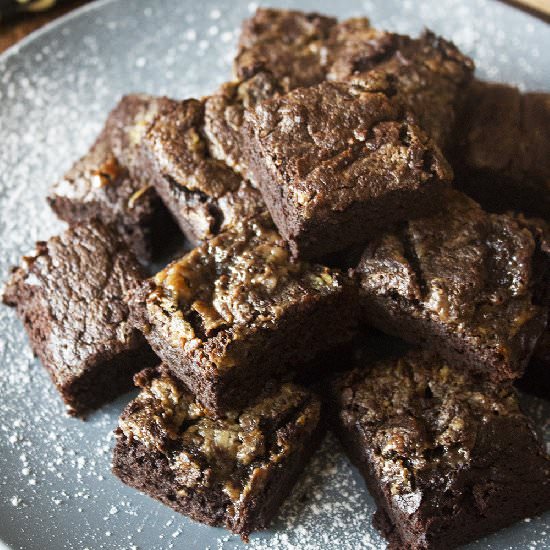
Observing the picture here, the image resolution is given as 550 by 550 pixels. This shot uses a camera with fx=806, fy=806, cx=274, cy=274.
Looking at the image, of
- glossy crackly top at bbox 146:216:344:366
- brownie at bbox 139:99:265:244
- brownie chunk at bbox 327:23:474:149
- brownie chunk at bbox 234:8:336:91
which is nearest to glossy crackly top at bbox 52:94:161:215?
brownie at bbox 139:99:265:244

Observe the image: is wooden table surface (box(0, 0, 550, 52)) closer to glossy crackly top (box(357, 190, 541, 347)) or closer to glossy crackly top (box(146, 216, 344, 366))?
glossy crackly top (box(146, 216, 344, 366))

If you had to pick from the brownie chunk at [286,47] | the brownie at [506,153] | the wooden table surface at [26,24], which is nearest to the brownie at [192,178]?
the brownie chunk at [286,47]

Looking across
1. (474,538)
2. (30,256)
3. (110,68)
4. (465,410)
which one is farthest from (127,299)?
(110,68)

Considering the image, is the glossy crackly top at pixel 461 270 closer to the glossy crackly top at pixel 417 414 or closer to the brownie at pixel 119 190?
the glossy crackly top at pixel 417 414

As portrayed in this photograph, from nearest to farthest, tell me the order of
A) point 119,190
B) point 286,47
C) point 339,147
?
point 339,147 < point 119,190 < point 286,47

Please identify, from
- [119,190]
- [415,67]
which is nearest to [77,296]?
[119,190]

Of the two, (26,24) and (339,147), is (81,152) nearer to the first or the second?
(26,24)
